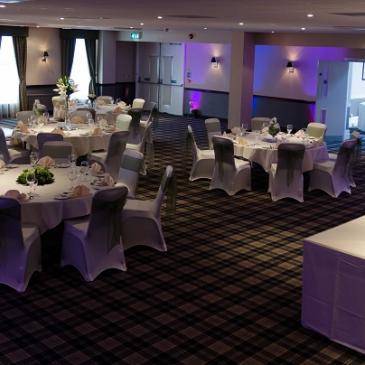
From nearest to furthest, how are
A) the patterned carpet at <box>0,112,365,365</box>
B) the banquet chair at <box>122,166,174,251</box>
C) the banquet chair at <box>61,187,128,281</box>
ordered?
the patterned carpet at <box>0,112,365,365</box> → the banquet chair at <box>61,187,128,281</box> → the banquet chair at <box>122,166,174,251</box>

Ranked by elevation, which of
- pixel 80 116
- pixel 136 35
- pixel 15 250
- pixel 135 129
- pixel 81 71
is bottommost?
pixel 15 250

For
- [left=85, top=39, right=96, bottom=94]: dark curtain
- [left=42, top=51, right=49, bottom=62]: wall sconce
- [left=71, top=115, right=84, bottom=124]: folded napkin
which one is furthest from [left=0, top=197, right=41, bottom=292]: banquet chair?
[left=85, top=39, right=96, bottom=94]: dark curtain

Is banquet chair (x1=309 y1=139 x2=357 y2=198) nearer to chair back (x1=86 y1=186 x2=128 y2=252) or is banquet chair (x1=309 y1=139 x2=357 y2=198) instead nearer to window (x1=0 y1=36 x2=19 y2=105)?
chair back (x1=86 y1=186 x2=128 y2=252)

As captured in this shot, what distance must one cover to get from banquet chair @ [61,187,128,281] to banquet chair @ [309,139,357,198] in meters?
4.70

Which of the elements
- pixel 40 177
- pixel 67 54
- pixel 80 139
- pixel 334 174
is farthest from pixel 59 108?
pixel 67 54

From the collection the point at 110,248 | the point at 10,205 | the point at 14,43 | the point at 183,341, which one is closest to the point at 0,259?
the point at 10,205

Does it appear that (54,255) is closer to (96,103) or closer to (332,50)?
(96,103)

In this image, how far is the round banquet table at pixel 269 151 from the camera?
10.2 meters

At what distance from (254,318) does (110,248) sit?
1.75 metres

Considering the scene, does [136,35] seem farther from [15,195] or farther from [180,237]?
[15,195]

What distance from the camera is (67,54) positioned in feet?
66.2

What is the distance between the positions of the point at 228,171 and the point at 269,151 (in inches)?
29.2

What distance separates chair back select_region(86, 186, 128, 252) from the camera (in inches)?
242

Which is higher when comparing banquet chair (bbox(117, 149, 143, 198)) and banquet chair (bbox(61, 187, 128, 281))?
banquet chair (bbox(117, 149, 143, 198))
